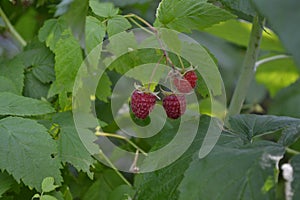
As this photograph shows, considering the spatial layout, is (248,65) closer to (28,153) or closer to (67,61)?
(67,61)

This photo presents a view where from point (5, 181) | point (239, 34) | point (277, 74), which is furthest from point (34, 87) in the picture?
point (277, 74)

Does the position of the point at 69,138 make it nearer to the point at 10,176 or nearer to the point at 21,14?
the point at 10,176

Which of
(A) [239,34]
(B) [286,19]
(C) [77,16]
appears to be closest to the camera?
A: (B) [286,19]

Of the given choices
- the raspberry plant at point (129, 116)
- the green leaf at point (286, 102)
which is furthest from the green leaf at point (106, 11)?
the green leaf at point (286, 102)

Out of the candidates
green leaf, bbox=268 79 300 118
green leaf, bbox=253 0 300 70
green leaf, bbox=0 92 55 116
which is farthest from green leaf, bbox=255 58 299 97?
green leaf, bbox=253 0 300 70

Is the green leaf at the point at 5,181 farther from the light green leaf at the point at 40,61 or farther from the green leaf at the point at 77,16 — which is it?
the green leaf at the point at 77,16

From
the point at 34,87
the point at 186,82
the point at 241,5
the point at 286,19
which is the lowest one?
the point at 34,87
